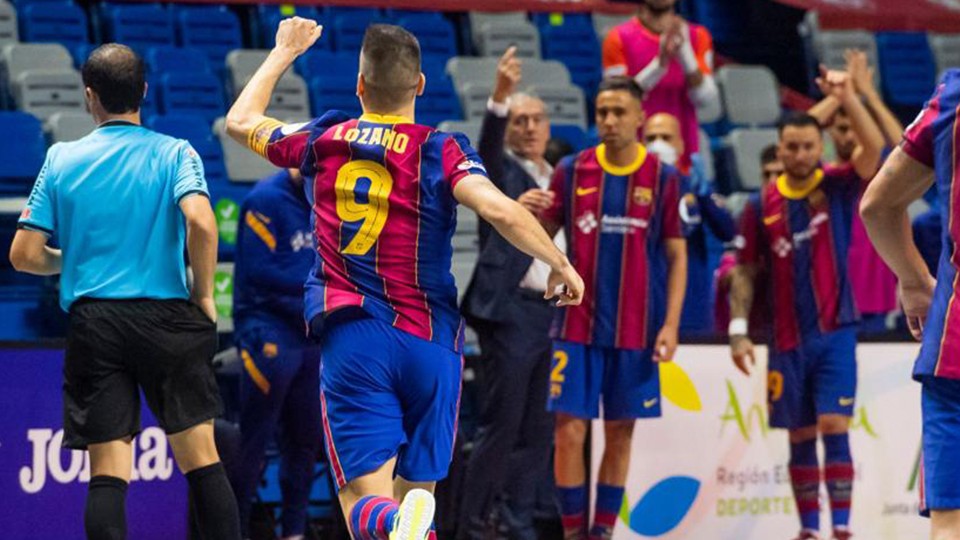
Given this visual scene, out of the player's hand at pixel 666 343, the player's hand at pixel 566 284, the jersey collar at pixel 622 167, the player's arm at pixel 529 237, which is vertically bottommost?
the player's hand at pixel 666 343

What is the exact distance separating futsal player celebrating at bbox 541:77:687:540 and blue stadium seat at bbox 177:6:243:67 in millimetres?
5353

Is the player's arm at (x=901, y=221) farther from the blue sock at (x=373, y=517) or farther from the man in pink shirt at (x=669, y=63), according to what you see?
the man in pink shirt at (x=669, y=63)

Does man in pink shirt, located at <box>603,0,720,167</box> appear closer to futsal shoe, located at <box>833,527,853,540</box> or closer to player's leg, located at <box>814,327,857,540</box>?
player's leg, located at <box>814,327,857,540</box>

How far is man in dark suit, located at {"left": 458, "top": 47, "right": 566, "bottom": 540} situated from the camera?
321 inches

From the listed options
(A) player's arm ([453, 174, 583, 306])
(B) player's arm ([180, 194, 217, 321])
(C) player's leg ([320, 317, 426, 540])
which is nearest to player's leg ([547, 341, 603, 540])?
(B) player's arm ([180, 194, 217, 321])

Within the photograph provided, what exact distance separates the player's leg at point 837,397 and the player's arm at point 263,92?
141 inches

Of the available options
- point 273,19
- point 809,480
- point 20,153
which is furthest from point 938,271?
point 273,19

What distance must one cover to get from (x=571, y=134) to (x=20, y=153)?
146 inches

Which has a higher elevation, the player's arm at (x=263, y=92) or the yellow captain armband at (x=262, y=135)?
the player's arm at (x=263, y=92)

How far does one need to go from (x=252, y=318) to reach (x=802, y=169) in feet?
9.10

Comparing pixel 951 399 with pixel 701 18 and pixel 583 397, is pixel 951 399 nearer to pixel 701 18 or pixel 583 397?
pixel 583 397

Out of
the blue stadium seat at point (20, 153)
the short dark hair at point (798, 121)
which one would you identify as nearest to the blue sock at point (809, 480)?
the short dark hair at point (798, 121)

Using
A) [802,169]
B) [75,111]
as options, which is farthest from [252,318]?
[75,111]

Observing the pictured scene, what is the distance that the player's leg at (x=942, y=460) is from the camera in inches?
162
